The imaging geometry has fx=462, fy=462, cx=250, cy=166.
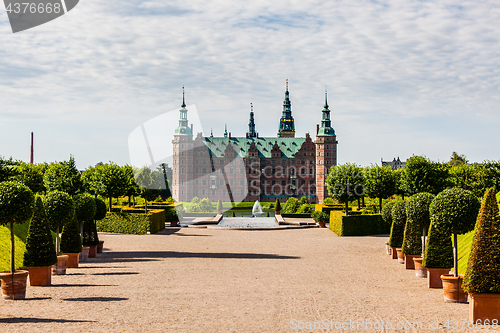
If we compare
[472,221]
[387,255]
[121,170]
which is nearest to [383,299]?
[472,221]

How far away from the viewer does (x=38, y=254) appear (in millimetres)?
12930

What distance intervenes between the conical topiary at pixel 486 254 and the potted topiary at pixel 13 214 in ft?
34.0

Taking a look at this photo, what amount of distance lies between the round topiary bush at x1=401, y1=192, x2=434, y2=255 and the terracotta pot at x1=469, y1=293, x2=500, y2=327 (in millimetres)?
5897

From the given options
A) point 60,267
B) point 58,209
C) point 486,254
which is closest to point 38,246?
point 60,267

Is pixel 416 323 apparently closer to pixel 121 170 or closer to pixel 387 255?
pixel 387 255

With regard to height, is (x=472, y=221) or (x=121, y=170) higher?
(x=121, y=170)

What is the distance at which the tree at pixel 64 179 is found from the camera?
107 feet

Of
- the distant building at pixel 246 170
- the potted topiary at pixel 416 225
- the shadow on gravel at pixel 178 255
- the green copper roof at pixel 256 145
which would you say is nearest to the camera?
the potted topiary at pixel 416 225

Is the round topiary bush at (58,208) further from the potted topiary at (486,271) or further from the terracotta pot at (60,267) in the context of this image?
the potted topiary at (486,271)

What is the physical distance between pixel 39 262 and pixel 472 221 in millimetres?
11556

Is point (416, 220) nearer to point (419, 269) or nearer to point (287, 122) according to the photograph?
point (419, 269)

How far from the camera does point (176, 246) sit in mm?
23812

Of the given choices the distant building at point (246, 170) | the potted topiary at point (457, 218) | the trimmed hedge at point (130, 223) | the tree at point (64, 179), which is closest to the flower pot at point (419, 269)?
the potted topiary at point (457, 218)

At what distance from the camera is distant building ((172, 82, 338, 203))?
92.1 m
